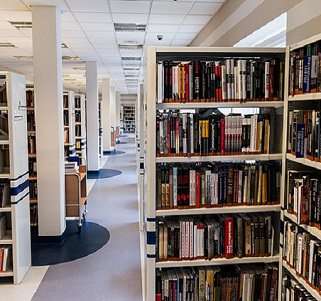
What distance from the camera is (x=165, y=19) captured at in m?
5.20

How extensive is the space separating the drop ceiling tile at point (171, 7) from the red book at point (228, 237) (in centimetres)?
286

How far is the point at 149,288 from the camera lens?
2.65 metres

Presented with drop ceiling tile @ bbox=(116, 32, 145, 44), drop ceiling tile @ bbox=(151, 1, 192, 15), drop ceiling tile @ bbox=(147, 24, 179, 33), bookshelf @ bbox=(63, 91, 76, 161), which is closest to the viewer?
drop ceiling tile @ bbox=(151, 1, 192, 15)

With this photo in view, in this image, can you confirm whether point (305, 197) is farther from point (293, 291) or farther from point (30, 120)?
point (30, 120)

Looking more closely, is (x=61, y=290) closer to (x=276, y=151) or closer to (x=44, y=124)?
(x=44, y=124)

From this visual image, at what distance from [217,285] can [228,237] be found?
0.38 metres

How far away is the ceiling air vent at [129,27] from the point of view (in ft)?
18.0

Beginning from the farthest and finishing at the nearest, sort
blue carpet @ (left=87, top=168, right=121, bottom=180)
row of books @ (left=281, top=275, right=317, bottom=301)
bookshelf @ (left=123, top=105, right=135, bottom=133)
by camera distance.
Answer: bookshelf @ (left=123, top=105, right=135, bottom=133) → blue carpet @ (left=87, top=168, right=121, bottom=180) → row of books @ (left=281, top=275, right=317, bottom=301)

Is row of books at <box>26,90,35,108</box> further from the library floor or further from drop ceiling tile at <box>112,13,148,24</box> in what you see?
the library floor

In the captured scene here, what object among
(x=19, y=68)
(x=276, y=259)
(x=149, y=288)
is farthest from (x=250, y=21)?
(x=19, y=68)

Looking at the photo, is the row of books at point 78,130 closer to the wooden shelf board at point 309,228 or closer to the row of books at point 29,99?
the row of books at point 29,99

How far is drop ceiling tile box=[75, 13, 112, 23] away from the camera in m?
4.87

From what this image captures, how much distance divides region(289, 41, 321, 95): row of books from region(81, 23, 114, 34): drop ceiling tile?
3688 millimetres

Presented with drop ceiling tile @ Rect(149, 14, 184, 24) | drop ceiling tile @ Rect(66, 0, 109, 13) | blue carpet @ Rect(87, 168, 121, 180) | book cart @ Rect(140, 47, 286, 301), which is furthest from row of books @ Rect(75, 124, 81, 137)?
book cart @ Rect(140, 47, 286, 301)
